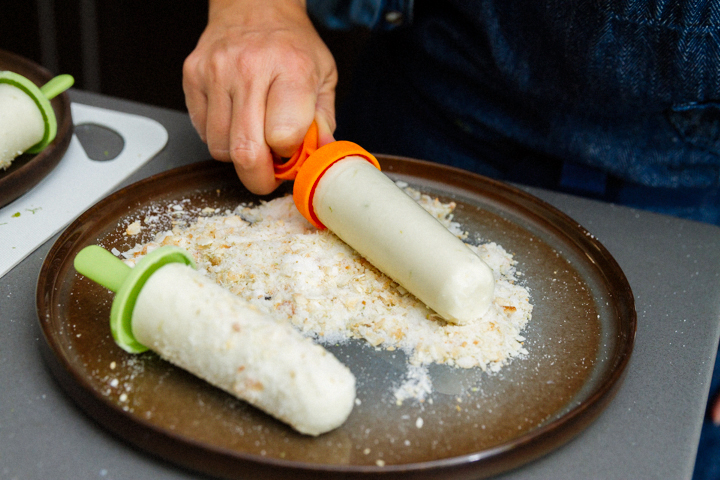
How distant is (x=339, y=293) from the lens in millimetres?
797

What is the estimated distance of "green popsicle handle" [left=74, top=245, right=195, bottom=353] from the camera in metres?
0.63

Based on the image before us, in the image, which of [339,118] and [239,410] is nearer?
[239,410]

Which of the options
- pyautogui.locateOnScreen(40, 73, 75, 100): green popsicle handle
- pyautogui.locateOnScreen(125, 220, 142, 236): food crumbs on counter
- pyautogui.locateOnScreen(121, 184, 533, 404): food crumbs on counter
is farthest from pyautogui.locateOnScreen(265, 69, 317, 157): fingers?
pyautogui.locateOnScreen(40, 73, 75, 100): green popsicle handle

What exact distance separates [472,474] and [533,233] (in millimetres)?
488

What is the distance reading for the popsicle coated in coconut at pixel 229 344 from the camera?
0.59m

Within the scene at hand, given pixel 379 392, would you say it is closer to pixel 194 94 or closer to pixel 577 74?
pixel 194 94

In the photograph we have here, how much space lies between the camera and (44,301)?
0.71m

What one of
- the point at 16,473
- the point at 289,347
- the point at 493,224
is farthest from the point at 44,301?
the point at 493,224

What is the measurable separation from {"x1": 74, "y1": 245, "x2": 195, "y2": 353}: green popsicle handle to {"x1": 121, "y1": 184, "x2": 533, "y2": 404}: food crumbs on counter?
148 millimetres

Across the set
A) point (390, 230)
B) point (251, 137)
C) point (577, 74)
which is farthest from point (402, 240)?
point (577, 74)

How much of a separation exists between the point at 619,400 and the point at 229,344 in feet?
1.50

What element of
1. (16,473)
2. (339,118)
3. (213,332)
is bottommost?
(339,118)

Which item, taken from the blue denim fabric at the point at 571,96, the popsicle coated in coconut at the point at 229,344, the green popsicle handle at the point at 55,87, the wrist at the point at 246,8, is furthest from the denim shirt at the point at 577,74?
the popsicle coated in coconut at the point at 229,344

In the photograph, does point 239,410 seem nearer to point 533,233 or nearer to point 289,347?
point 289,347
